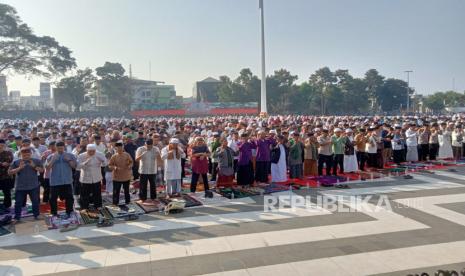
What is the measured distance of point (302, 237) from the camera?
627 centimetres

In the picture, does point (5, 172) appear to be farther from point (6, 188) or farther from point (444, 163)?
point (444, 163)

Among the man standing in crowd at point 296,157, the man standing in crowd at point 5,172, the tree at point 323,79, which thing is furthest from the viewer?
the tree at point 323,79

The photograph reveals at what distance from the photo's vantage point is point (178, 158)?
9.20 metres

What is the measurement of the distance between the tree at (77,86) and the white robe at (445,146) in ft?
151

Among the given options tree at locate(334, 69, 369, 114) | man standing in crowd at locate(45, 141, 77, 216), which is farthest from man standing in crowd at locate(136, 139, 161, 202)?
tree at locate(334, 69, 369, 114)

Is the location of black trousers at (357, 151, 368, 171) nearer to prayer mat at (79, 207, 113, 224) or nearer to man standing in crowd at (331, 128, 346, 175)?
man standing in crowd at (331, 128, 346, 175)

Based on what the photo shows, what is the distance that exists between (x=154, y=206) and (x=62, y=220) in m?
1.92

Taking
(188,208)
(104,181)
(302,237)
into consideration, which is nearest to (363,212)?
(302,237)

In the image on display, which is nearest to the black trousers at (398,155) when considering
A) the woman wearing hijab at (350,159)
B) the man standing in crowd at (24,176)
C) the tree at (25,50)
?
the woman wearing hijab at (350,159)

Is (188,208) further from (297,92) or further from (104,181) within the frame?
(297,92)

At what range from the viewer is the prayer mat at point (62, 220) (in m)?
6.98

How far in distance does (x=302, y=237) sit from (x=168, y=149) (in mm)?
4338

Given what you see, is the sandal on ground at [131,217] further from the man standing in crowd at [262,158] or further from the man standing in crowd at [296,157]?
the man standing in crowd at [296,157]

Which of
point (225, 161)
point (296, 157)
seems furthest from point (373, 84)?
point (225, 161)
